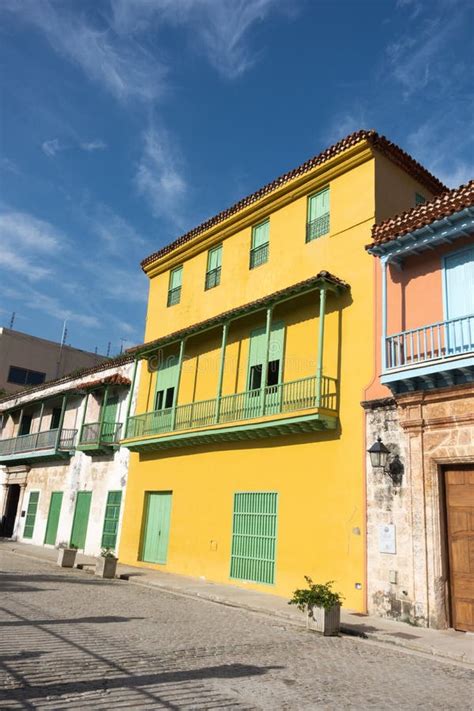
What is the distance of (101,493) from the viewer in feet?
66.5

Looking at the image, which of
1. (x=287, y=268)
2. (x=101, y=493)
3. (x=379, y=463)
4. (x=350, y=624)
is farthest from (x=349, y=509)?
Answer: (x=101, y=493)

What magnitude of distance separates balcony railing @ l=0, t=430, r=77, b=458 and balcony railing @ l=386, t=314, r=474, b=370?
1565 cm

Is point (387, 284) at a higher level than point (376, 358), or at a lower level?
higher

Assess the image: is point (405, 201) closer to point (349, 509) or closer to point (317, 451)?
point (317, 451)

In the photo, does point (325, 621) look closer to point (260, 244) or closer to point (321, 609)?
point (321, 609)

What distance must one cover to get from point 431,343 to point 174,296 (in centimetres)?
1095

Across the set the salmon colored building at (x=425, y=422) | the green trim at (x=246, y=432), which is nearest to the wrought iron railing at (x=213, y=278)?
the green trim at (x=246, y=432)

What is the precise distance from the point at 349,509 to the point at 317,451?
153 cm

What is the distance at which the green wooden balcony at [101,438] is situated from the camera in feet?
66.3

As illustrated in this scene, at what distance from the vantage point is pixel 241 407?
1459 cm

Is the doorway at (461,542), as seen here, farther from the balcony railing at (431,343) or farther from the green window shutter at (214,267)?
the green window shutter at (214,267)

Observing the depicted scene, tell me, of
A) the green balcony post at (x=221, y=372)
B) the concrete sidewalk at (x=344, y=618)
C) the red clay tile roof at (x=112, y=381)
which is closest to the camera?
the concrete sidewalk at (x=344, y=618)

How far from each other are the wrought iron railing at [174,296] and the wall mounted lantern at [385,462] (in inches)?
402

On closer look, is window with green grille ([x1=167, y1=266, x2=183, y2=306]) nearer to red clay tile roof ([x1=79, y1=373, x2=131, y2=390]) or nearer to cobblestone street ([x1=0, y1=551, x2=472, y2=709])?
red clay tile roof ([x1=79, y1=373, x2=131, y2=390])
